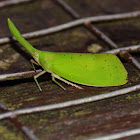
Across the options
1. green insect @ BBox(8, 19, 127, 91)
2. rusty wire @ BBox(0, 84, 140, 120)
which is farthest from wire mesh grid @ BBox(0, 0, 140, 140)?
green insect @ BBox(8, 19, 127, 91)

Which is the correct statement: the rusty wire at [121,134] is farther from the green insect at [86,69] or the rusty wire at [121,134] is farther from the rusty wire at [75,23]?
the rusty wire at [75,23]

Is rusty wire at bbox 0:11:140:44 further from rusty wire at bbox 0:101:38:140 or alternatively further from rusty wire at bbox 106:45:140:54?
rusty wire at bbox 0:101:38:140

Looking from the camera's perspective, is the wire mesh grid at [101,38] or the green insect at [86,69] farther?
the green insect at [86,69]

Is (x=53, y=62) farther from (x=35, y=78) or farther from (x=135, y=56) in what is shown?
(x=135, y=56)

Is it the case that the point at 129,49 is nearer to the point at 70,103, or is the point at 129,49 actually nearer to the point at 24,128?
the point at 70,103

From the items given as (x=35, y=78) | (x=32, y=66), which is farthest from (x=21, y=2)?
(x=35, y=78)

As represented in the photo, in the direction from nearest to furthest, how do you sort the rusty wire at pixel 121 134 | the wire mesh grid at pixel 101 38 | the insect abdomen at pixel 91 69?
1. the rusty wire at pixel 121 134
2. the wire mesh grid at pixel 101 38
3. the insect abdomen at pixel 91 69

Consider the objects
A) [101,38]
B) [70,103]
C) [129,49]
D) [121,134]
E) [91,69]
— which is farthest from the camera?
[101,38]

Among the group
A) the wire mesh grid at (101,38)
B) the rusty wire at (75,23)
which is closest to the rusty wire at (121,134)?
the wire mesh grid at (101,38)

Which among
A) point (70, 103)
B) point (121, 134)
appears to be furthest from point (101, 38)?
point (121, 134)
